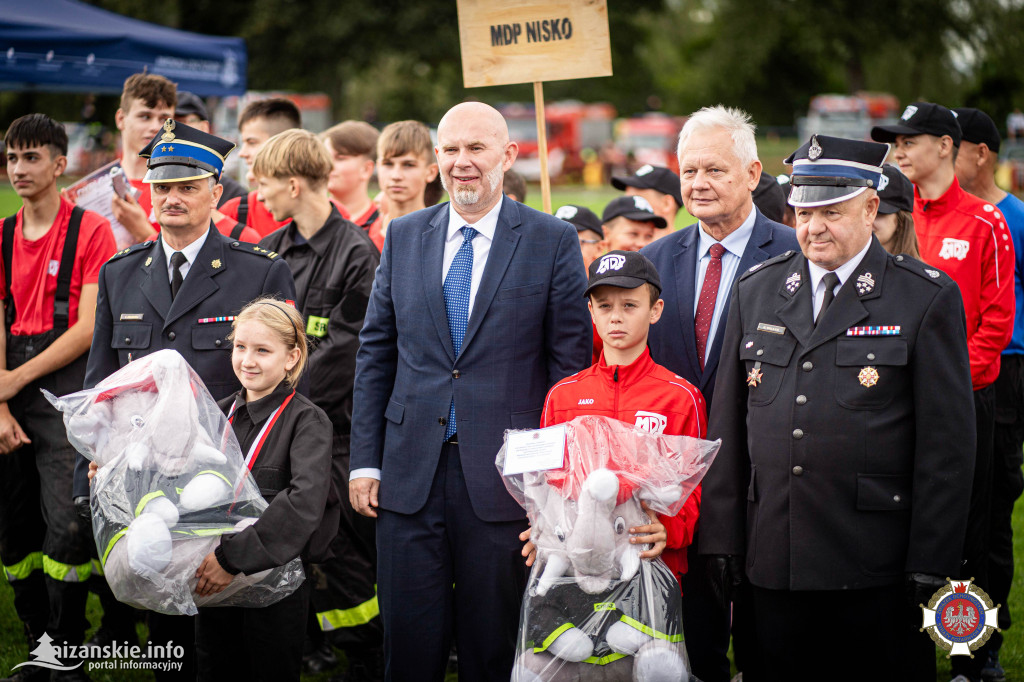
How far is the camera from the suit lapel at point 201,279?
425 centimetres

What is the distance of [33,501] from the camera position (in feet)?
16.7

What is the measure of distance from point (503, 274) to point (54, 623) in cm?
290

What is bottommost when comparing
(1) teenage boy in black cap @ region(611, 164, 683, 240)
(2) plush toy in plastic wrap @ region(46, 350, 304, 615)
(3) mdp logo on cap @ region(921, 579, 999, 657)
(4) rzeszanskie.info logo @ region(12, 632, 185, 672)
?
(4) rzeszanskie.info logo @ region(12, 632, 185, 672)

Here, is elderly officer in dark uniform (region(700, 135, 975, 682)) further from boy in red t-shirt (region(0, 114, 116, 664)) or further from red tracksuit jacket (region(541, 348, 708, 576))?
boy in red t-shirt (region(0, 114, 116, 664))

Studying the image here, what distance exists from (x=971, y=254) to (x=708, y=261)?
5.35ft

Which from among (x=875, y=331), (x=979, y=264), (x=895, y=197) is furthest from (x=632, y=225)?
(x=875, y=331)

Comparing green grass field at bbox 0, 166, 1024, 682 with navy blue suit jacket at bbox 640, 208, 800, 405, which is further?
green grass field at bbox 0, 166, 1024, 682

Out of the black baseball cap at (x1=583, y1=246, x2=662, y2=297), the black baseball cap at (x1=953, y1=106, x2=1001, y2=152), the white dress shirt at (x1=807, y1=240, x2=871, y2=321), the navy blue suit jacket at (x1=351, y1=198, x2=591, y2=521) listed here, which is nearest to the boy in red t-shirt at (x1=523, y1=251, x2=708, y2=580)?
the black baseball cap at (x1=583, y1=246, x2=662, y2=297)

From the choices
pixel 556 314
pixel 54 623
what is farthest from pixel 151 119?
pixel 556 314

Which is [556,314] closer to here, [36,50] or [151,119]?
[151,119]

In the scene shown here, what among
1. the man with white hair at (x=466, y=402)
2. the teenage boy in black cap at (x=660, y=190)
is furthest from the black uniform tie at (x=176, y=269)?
the teenage boy in black cap at (x=660, y=190)

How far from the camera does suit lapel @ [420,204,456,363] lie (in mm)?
3822

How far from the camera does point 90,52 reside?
10.0 metres

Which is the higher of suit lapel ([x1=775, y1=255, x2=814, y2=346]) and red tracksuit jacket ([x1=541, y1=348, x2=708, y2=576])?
suit lapel ([x1=775, y1=255, x2=814, y2=346])
